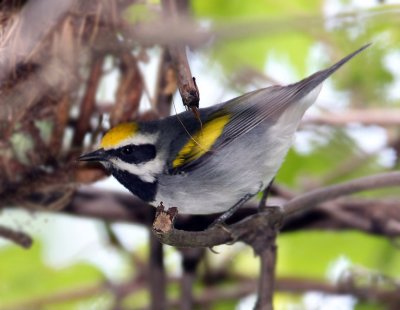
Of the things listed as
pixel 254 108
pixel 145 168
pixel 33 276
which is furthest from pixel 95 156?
pixel 33 276

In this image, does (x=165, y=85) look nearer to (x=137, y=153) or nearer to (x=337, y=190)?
(x=137, y=153)

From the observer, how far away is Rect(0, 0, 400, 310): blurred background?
289cm

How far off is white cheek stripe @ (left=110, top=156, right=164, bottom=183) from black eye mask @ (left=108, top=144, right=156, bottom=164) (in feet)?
0.05

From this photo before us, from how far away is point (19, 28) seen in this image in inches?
110

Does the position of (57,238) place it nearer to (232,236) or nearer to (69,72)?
(69,72)

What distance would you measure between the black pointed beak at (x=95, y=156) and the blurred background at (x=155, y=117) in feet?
0.84

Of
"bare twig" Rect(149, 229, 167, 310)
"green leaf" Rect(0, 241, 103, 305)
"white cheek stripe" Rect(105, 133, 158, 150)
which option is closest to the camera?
"white cheek stripe" Rect(105, 133, 158, 150)

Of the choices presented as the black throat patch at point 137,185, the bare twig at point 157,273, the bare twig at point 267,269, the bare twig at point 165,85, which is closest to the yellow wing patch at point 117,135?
the black throat patch at point 137,185

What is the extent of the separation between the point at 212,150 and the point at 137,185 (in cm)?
32

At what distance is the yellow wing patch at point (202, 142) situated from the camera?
281cm

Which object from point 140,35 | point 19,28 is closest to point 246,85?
point 140,35

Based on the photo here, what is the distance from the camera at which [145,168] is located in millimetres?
2885

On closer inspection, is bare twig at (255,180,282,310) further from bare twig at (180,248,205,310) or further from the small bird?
bare twig at (180,248,205,310)

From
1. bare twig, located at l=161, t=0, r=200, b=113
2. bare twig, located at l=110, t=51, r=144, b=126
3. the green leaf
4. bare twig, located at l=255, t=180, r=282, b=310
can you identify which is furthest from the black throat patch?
the green leaf
